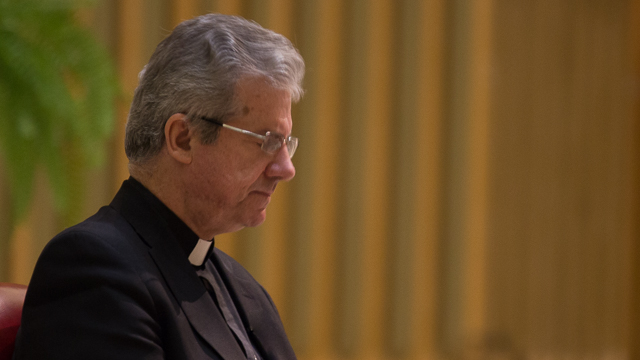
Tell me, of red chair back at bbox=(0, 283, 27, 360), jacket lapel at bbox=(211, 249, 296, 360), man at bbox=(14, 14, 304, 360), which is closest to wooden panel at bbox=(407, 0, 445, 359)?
jacket lapel at bbox=(211, 249, 296, 360)

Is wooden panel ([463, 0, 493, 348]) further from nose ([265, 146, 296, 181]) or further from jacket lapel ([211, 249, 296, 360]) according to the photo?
nose ([265, 146, 296, 181])

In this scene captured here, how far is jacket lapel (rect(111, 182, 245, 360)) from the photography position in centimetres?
123

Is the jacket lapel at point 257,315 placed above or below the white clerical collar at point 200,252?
below

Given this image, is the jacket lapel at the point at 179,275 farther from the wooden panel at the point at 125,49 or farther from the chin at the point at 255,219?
the wooden panel at the point at 125,49

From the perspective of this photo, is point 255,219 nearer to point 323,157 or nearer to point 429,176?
point 323,157

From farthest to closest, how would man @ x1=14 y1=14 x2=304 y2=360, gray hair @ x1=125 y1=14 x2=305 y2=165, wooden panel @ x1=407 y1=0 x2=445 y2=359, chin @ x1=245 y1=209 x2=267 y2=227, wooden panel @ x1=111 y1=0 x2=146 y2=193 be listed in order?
1. wooden panel @ x1=407 y1=0 x2=445 y2=359
2. wooden panel @ x1=111 y1=0 x2=146 y2=193
3. chin @ x1=245 y1=209 x2=267 y2=227
4. gray hair @ x1=125 y1=14 x2=305 y2=165
5. man @ x1=14 y1=14 x2=304 y2=360

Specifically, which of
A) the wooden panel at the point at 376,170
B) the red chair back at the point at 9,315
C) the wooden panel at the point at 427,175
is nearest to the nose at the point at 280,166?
the red chair back at the point at 9,315

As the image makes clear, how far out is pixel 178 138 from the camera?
4.33ft

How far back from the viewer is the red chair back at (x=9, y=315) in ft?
4.00

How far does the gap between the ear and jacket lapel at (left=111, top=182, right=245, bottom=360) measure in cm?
11

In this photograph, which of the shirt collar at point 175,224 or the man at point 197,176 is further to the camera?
the shirt collar at point 175,224

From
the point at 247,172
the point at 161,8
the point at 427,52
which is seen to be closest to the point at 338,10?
the point at 427,52

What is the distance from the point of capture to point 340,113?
10.3 feet

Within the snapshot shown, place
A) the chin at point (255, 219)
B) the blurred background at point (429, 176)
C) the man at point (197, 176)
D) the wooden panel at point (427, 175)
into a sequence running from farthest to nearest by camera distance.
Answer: the wooden panel at point (427, 175), the blurred background at point (429, 176), the chin at point (255, 219), the man at point (197, 176)
